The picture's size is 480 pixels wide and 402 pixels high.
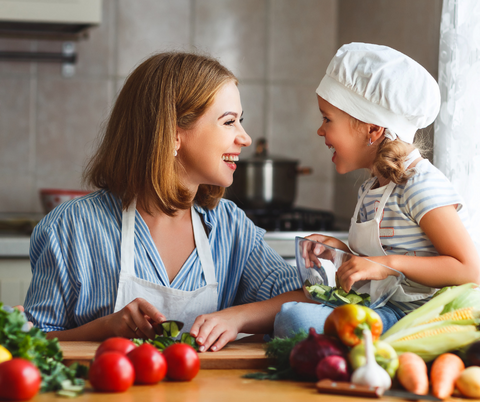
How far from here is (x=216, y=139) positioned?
4.43 ft

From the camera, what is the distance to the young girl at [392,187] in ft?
3.44

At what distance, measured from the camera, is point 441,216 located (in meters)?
1.07

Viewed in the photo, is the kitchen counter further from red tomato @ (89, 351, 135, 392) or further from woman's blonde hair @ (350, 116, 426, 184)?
woman's blonde hair @ (350, 116, 426, 184)

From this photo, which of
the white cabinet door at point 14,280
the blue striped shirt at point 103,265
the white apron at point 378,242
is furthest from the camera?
the white cabinet door at point 14,280

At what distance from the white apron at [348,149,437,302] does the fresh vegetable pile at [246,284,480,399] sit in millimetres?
201

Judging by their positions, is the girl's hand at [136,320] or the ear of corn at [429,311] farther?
the girl's hand at [136,320]

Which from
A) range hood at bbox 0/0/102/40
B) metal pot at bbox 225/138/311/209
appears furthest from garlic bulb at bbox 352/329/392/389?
range hood at bbox 0/0/102/40

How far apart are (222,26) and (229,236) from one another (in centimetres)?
171

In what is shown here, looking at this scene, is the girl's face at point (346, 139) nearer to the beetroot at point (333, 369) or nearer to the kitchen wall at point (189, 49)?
the beetroot at point (333, 369)

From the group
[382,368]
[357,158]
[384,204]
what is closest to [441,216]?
[384,204]

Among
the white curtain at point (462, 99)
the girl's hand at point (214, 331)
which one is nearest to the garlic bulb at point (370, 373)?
the girl's hand at point (214, 331)

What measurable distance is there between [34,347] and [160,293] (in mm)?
460

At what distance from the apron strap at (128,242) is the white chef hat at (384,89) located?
508 millimetres

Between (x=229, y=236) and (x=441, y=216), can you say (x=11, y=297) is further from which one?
(x=441, y=216)
